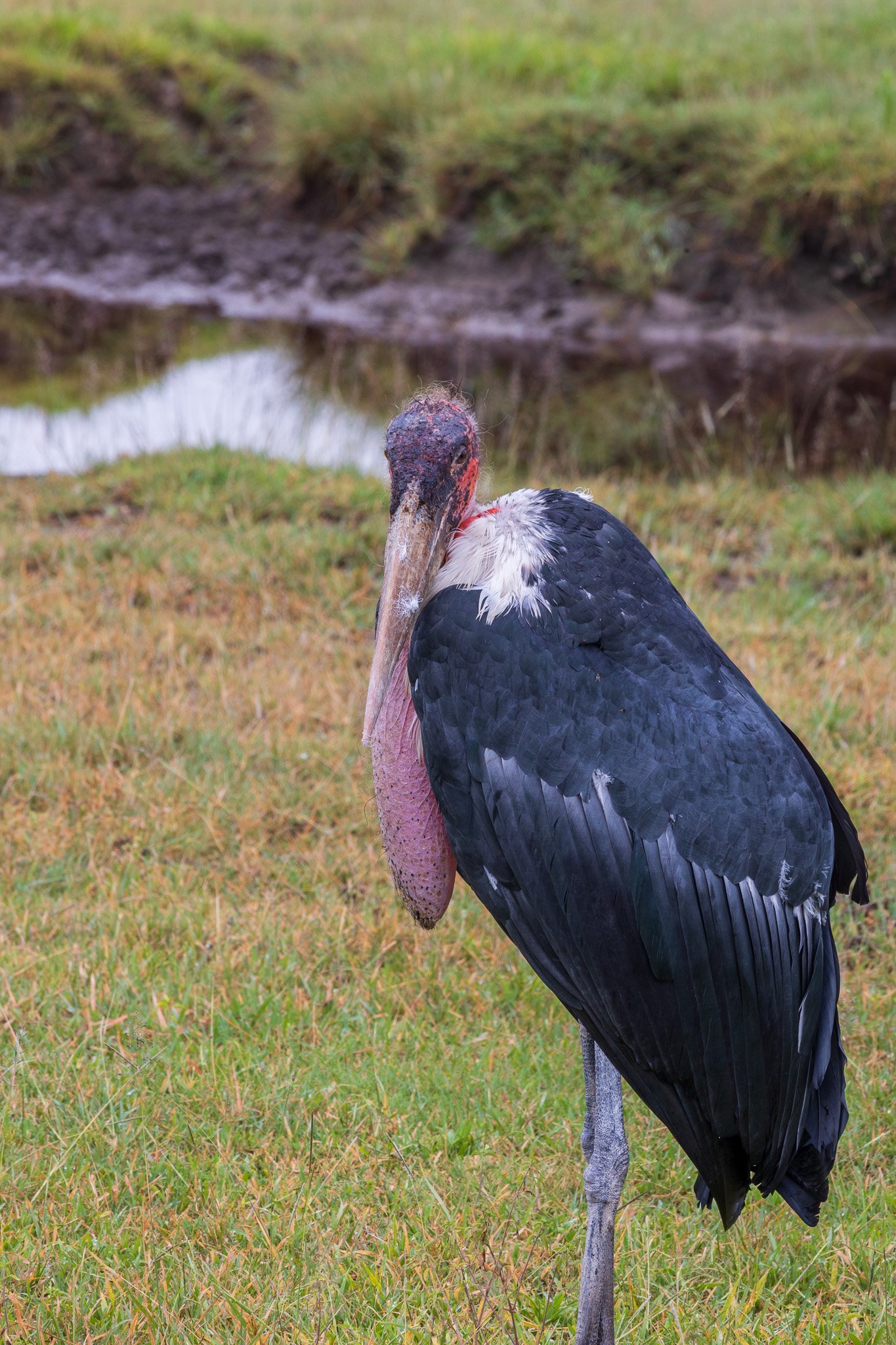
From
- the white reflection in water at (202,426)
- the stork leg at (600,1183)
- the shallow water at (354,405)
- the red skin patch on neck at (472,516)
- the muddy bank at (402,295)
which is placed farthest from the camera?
the muddy bank at (402,295)

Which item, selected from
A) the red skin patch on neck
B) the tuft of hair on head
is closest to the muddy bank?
the tuft of hair on head

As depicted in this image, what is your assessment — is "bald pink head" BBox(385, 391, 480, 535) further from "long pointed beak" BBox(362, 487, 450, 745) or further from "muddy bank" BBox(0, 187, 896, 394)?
"muddy bank" BBox(0, 187, 896, 394)

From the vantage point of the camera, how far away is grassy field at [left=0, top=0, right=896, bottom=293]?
9.48 m

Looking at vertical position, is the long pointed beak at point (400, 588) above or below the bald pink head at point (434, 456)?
below

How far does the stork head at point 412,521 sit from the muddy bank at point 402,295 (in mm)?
5892

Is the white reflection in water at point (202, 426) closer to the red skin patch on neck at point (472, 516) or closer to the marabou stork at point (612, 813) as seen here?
the red skin patch on neck at point (472, 516)

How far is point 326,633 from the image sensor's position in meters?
4.43

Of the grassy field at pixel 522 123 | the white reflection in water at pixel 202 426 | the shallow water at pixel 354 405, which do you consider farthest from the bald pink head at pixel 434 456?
the grassy field at pixel 522 123

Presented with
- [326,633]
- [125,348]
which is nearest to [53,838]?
[326,633]

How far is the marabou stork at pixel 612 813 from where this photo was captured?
1.98 metres

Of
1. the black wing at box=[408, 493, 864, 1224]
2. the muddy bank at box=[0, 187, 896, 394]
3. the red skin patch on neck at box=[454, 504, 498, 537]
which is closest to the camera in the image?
the black wing at box=[408, 493, 864, 1224]

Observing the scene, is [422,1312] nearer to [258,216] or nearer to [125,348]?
[125,348]

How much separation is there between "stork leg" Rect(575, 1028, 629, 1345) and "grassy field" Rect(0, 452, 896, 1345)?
10 centimetres

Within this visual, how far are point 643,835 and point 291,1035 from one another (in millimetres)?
1099
